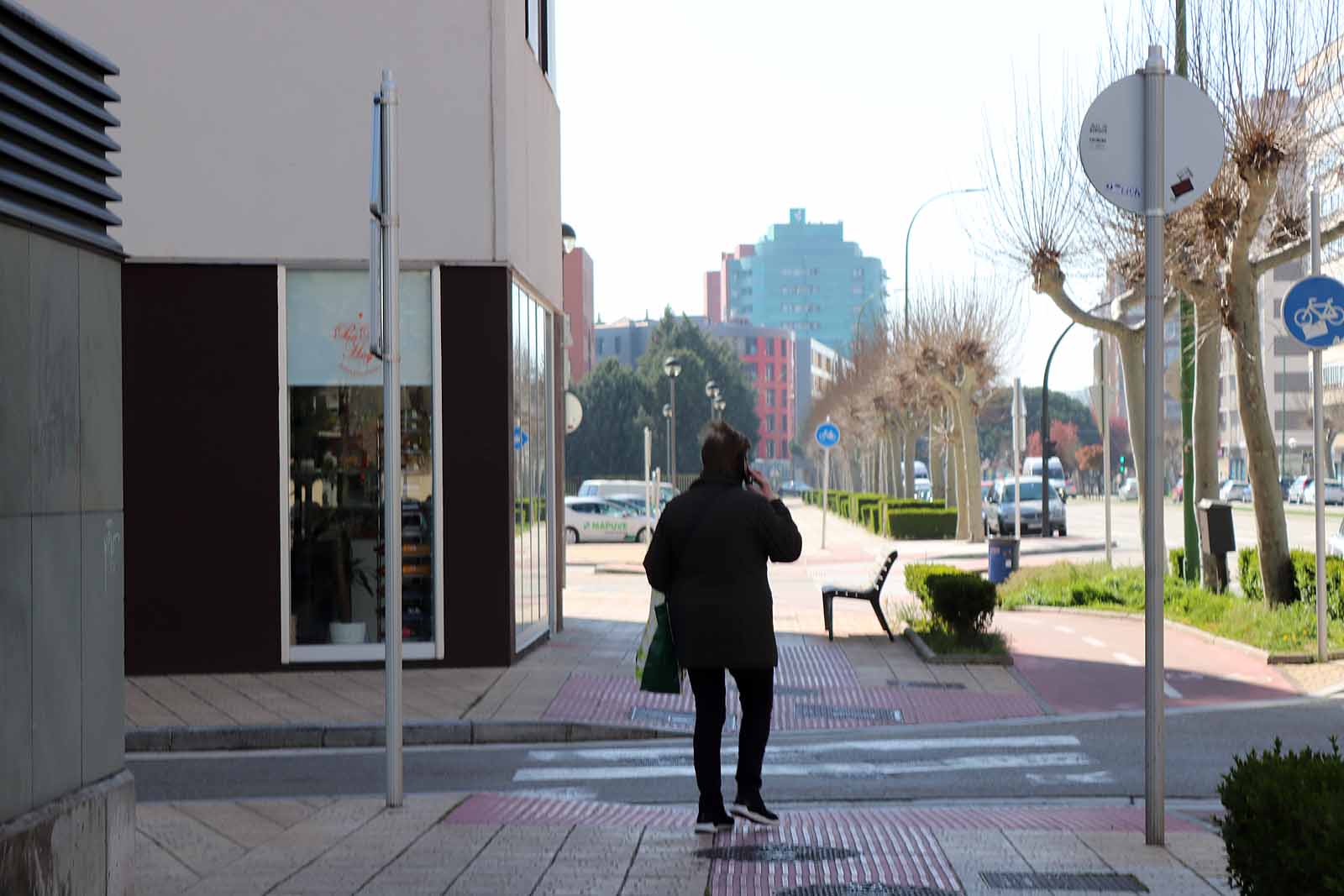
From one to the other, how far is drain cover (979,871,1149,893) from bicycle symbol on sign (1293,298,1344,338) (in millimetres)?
8801

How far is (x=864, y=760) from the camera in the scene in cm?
1027

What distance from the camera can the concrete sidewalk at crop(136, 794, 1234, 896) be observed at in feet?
Answer: 19.9

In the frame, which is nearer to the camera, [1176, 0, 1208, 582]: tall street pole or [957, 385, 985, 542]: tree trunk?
[1176, 0, 1208, 582]: tall street pole

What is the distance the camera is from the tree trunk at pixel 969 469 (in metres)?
45.2

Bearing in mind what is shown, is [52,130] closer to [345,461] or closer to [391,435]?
[391,435]

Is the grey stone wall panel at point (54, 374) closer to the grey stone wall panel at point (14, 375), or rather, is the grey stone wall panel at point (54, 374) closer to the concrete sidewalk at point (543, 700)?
the grey stone wall panel at point (14, 375)

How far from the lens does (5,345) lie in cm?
512

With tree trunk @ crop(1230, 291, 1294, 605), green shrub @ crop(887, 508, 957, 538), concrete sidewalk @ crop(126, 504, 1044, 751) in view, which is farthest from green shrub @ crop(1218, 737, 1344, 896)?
green shrub @ crop(887, 508, 957, 538)

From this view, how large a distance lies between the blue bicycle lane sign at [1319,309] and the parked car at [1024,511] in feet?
103

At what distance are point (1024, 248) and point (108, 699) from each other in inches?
778

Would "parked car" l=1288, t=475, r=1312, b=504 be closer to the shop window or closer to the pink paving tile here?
the shop window

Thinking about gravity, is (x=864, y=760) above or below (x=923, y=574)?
below

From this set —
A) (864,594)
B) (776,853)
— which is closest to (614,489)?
(864,594)

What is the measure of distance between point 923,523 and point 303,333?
3355 cm
